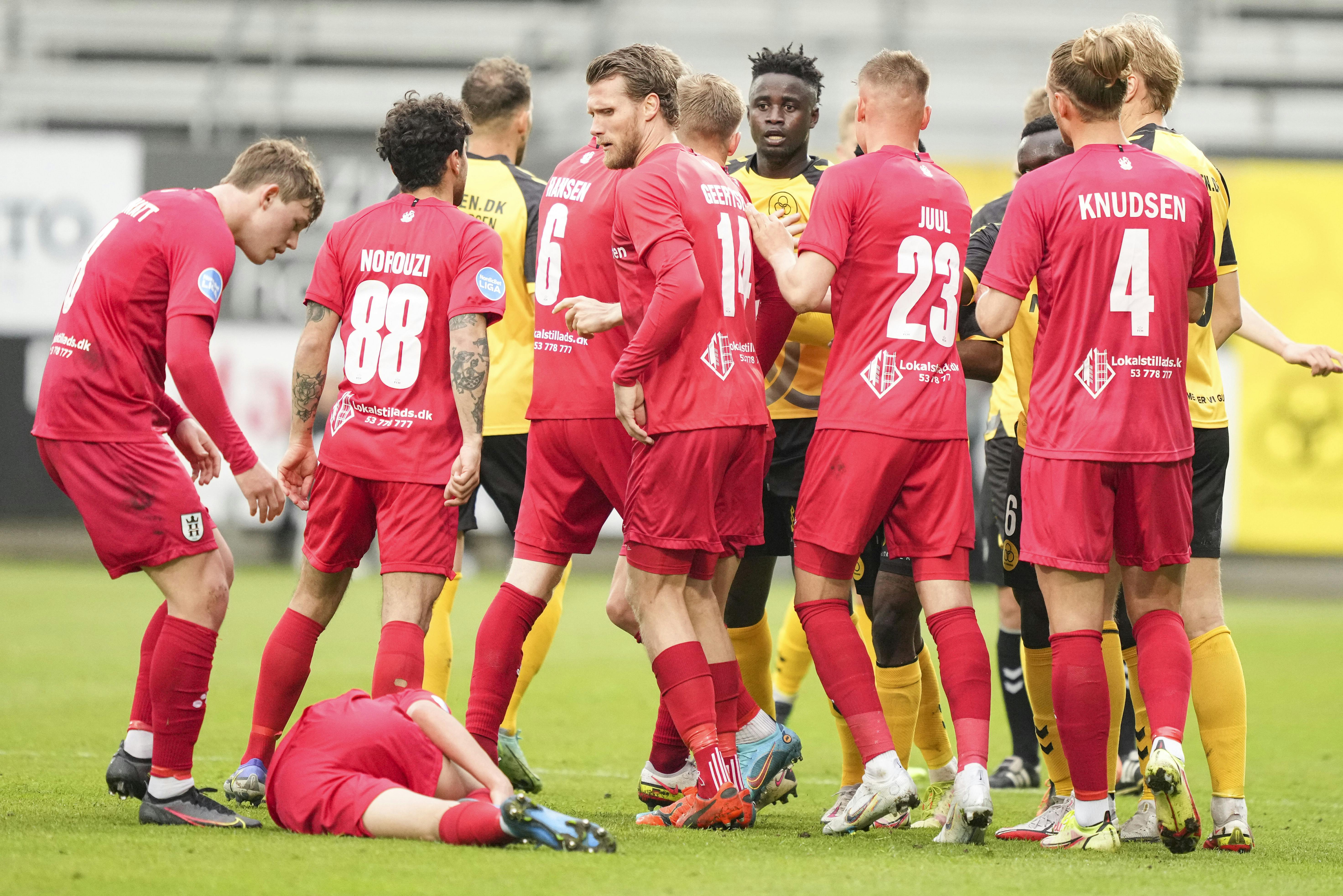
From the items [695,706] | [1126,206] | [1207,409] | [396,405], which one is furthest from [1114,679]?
[396,405]

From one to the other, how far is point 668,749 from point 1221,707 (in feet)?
6.07

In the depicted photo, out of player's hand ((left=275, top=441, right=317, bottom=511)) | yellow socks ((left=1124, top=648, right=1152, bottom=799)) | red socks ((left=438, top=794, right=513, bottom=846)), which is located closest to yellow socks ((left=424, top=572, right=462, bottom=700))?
player's hand ((left=275, top=441, right=317, bottom=511))

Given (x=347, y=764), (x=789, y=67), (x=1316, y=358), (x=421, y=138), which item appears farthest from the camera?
(x=789, y=67)

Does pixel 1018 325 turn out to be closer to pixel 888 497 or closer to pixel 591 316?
pixel 888 497

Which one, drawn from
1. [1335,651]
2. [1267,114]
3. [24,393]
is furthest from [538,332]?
[1267,114]

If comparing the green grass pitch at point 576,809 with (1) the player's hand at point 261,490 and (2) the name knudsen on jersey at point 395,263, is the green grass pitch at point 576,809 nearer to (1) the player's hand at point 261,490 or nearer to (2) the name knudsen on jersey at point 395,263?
(1) the player's hand at point 261,490

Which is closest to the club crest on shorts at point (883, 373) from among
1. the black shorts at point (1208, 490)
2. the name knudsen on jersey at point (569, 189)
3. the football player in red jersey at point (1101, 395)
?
the football player in red jersey at point (1101, 395)

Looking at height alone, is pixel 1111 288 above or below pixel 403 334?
above

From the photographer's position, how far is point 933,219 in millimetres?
4578

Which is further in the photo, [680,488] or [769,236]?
[769,236]

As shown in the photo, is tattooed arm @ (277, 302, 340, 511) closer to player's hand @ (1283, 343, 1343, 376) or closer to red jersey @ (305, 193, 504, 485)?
red jersey @ (305, 193, 504, 485)

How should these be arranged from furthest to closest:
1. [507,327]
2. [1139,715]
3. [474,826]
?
[507,327], [1139,715], [474,826]

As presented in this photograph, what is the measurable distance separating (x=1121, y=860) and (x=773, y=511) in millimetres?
1956

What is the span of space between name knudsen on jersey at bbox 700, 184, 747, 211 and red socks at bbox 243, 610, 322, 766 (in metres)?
1.95
